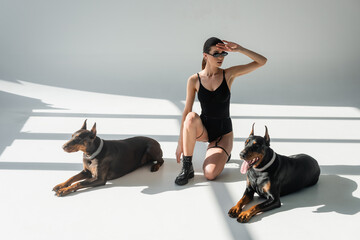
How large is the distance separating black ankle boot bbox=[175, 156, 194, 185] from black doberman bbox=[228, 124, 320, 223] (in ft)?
2.03

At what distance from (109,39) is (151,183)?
4.80m

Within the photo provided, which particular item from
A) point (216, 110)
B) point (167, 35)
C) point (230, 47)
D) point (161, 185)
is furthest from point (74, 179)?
point (167, 35)

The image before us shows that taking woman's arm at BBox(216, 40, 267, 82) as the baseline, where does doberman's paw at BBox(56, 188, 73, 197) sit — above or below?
below

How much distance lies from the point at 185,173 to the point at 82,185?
90 centimetres

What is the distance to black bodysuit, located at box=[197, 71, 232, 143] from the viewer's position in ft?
14.2

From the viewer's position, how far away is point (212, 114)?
4438 millimetres

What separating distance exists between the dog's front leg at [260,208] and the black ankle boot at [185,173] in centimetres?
79

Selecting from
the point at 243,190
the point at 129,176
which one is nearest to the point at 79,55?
the point at 129,176

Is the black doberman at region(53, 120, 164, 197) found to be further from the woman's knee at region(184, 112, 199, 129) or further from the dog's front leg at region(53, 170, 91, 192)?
the woman's knee at region(184, 112, 199, 129)

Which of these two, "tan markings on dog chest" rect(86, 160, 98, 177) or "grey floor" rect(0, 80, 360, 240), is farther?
"tan markings on dog chest" rect(86, 160, 98, 177)

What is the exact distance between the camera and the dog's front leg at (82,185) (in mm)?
3964

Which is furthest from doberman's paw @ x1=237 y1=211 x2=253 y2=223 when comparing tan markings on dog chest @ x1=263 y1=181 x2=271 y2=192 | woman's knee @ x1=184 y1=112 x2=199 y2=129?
woman's knee @ x1=184 y1=112 x2=199 y2=129

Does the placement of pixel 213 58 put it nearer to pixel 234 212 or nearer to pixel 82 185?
pixel 234 212

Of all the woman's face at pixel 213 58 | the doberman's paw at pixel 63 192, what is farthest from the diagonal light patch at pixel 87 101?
the doberman's paw at pixel 63 192
